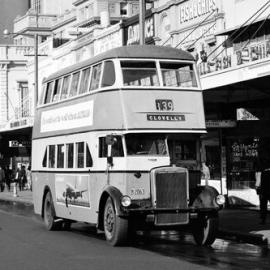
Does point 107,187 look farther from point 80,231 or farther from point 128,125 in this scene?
point 80,231

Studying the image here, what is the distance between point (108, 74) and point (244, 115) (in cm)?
878

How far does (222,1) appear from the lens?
27.9 metres

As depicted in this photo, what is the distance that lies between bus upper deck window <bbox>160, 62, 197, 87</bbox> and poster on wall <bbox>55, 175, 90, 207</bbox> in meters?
3.01

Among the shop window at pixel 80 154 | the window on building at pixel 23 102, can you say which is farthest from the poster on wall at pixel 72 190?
the window on building at pixel 23 102

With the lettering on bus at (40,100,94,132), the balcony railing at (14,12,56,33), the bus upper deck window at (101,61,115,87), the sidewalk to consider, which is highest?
the balcony railing at (14,12,56,33)

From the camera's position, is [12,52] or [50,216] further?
[12,52]

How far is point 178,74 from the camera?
16.3 m

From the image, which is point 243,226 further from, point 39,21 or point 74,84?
point 39,21

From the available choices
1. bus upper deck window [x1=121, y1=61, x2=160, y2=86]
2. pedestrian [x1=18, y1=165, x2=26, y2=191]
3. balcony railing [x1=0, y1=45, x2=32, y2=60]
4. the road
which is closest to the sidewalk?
the road

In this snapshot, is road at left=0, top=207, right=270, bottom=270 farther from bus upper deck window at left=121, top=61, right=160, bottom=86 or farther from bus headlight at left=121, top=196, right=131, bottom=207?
bus upper deck window at left=121, top=61, right=160, bottom=86

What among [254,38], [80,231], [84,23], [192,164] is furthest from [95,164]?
[84,23]

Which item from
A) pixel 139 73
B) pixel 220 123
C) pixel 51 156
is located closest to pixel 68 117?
pixel 51 156

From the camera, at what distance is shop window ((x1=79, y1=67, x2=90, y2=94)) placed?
674 inches

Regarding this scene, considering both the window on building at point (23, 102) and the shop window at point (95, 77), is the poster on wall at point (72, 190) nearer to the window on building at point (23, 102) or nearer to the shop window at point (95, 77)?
the shop window at point (95, 77)
